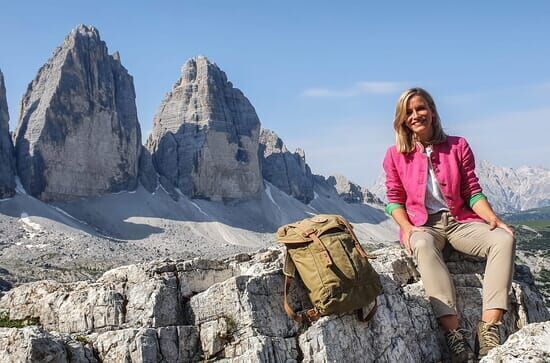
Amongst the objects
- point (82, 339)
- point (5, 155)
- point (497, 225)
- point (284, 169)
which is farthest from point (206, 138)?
point (82, 339)

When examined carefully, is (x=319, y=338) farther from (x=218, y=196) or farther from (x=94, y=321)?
A: (x=218, y=196)

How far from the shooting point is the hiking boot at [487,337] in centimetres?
686

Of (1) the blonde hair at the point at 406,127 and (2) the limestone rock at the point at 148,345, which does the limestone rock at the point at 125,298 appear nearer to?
(2) the limestone rock at the point at 148,345

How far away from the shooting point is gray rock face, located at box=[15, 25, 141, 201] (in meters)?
123

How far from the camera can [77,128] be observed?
413ft

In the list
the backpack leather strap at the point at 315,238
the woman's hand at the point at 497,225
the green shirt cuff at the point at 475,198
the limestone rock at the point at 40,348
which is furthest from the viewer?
the green shirt cuff at the point at 475,198

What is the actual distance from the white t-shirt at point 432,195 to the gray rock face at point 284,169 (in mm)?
166464

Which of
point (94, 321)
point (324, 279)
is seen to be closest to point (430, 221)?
point (324, 279)

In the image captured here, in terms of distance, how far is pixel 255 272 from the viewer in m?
7.68

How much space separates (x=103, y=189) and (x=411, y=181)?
129 metres

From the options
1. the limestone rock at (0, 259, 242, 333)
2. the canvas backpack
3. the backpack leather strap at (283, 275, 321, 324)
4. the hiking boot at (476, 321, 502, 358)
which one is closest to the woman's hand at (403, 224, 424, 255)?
the canvas backpack

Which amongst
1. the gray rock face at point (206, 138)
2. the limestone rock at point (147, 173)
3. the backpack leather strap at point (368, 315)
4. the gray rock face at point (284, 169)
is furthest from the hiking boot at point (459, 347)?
the gray rock face at point (284, 169)

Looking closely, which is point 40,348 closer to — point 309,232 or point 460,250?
point 309,232

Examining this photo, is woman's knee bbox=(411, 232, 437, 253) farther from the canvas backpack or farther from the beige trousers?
the canvas backpack
